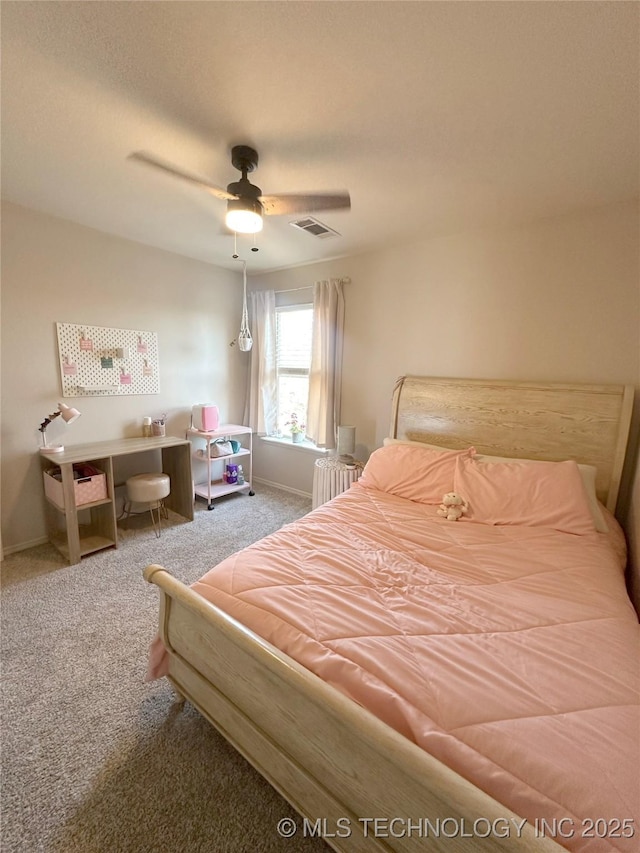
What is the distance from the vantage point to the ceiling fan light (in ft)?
5.29

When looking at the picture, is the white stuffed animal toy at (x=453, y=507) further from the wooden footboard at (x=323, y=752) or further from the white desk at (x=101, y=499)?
the white desk at (x=101, y=499)

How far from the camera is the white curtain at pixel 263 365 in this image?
3.72m

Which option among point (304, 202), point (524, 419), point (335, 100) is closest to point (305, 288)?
point (304, 202)

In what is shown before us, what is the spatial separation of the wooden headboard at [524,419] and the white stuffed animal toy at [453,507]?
68 centimetres

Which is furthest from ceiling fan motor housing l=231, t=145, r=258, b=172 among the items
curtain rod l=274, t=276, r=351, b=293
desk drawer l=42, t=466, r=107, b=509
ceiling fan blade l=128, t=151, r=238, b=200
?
desk drawer l=42, t=466, r=107, b=509

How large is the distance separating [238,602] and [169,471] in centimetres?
241

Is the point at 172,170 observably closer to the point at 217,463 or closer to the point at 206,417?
the point at 206,417

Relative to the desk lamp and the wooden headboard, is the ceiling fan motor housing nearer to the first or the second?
the wooden headboard

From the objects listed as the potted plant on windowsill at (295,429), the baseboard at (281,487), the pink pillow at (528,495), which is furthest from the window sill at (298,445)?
the pink pillow at (528,495)

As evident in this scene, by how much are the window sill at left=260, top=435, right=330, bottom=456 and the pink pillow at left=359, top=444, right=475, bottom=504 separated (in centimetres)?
118

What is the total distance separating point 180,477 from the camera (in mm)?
3164

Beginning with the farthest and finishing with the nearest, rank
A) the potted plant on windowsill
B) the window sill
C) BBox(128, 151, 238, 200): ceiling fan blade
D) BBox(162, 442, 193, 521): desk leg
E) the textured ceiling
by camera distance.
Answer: the potted plant on windowsill
the window sill
BBox(162, 442, 193, 521): desk leg
BBox(128, 151, 238, 200): ceiling fan blade
the textured ceiling

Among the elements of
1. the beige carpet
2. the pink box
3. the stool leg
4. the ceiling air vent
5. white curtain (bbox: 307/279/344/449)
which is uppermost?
the ceiling air vent

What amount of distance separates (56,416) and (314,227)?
2420 millimetres
